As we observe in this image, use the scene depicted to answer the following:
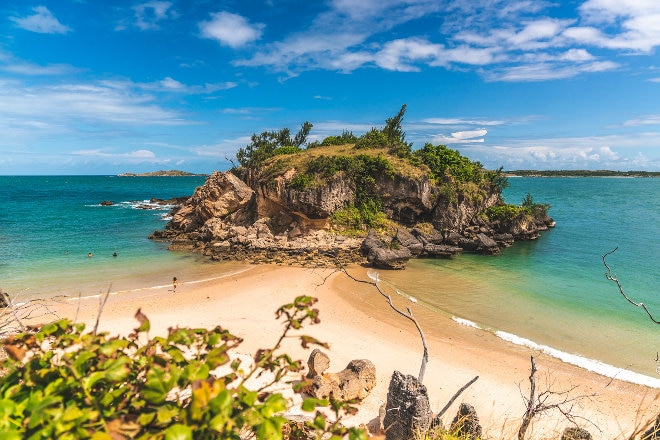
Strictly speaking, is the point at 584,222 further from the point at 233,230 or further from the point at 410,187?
the point at 233,230

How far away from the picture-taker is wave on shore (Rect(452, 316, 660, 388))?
12.5 m

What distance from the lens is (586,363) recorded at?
13617mm

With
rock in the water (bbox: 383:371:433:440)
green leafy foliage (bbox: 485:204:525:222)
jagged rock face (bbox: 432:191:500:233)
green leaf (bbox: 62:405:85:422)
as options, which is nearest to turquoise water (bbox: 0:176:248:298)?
rock in the water (bbox: 383:371:433:440)

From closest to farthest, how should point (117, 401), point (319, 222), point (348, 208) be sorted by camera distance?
point (117, 401)
point (319, 222)
point (348, 208)

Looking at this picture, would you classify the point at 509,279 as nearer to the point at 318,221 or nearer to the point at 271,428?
the point at 318,221

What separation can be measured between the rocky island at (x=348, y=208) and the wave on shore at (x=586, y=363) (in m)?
13.1

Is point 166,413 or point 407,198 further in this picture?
point 407,198

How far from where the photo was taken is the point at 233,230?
111ft

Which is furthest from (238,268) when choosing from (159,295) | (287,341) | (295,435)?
(295,435)

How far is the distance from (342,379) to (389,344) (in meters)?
4.90

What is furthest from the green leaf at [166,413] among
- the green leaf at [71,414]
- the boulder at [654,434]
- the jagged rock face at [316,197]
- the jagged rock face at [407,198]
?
the jagged rock face at [407,198]

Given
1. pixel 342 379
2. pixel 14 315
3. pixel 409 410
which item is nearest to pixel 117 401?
pixel 14 315

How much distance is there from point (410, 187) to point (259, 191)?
1487 cm

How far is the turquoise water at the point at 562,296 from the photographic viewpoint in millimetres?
14834
